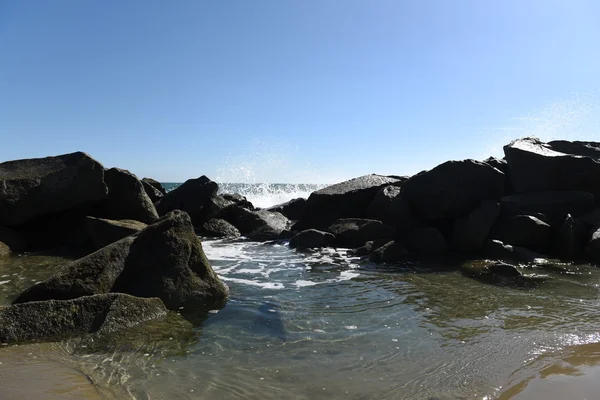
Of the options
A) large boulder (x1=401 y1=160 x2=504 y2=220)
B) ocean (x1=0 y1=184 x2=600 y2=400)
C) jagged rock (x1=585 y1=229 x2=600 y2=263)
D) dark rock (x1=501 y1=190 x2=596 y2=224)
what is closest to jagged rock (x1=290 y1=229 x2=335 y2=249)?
large boulder (x1=401 y1=160 x2=504 y2=220)

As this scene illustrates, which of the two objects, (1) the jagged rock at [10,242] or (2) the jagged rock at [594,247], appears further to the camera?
(1) the jagged rock at [10,242]

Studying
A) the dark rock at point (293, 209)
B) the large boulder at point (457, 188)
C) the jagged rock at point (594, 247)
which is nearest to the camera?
the jagged rock at point (594, 247)

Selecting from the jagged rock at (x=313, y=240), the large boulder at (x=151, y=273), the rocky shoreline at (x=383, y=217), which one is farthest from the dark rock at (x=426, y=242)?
the large boulder at (x=151, y=273)

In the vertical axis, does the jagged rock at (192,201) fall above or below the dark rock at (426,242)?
above

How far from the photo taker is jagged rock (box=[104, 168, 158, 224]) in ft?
43.9

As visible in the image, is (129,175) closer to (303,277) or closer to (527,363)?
(303,277)

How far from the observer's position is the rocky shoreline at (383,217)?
7523 millimetres

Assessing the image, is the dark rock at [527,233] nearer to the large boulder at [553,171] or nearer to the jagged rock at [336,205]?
the large boulder at [553,171]

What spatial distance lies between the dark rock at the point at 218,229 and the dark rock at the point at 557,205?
973 centimetres

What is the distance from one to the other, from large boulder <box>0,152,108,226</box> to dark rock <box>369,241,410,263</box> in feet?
26.8

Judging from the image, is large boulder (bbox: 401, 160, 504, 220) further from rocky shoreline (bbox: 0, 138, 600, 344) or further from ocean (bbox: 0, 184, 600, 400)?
ocean (bbox: 0, 184, 600, 400)

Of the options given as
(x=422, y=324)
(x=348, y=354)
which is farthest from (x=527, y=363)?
(x=348, y=354)

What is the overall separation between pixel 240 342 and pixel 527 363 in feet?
11.3

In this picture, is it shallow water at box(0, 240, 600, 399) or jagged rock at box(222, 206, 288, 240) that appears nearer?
shallow water at box(0, 240, 600, 399)
